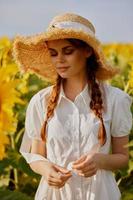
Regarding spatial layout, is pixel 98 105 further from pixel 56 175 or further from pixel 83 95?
pixel 56 175

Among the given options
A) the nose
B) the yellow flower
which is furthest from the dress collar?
the yellow flower

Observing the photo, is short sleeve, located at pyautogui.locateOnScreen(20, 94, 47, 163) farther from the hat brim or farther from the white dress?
the hat brim

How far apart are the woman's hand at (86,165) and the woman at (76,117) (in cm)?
2

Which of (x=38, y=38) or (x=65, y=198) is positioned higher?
(x=38, y=38)

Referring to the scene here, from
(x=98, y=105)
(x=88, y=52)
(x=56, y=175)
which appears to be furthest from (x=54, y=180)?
(x=88, y=52)

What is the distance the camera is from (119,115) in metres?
2.09

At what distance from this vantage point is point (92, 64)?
2.15m

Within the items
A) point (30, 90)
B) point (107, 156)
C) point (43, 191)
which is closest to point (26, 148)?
point (43, 191)

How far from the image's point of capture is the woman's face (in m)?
2.04

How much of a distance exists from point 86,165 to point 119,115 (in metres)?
0.23

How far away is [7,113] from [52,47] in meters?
0.27

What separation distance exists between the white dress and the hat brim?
68 millimetres

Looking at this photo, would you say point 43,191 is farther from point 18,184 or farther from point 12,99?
point 18,184

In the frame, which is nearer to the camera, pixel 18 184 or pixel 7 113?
pixel 7 113
